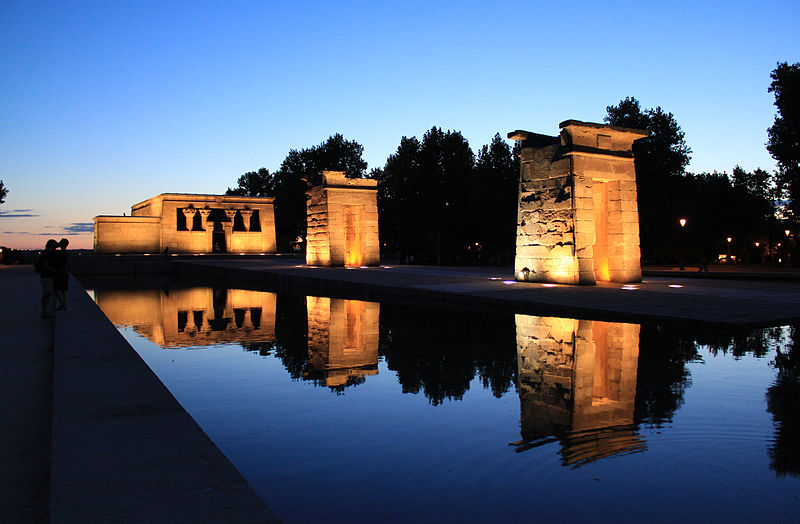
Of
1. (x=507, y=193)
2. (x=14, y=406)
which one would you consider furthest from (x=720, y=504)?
(x=507, y=193)

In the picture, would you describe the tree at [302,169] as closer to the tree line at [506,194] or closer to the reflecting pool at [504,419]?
the tree line at [506,194]

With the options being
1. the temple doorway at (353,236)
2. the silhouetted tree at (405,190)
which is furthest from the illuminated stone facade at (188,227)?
the temple doorway at (353,236)

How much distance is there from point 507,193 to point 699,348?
108 ft

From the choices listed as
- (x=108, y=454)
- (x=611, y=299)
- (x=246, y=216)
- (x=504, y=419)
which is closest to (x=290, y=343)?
(x=504, y=419)

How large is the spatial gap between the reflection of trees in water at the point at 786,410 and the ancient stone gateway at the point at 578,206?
9.04 meters

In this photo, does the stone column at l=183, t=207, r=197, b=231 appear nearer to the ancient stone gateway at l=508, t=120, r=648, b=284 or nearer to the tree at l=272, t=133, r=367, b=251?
the tree at l=272, t=133, r=367, b=251

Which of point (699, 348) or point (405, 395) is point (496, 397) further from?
point (699, 348)

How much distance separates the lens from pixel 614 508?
9.64 feet

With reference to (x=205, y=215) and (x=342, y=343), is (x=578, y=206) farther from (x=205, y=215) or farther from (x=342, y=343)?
(x=205, y=215)

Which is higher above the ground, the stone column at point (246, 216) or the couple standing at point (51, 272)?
the stone column at point (246, 216)

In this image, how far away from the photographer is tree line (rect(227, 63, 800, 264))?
109ft

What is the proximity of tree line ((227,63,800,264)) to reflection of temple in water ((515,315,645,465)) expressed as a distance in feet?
72.1

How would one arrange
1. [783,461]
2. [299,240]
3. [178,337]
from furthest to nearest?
[299,240] → [178,337] → [783,461]

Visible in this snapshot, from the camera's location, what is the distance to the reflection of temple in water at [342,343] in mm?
6383
